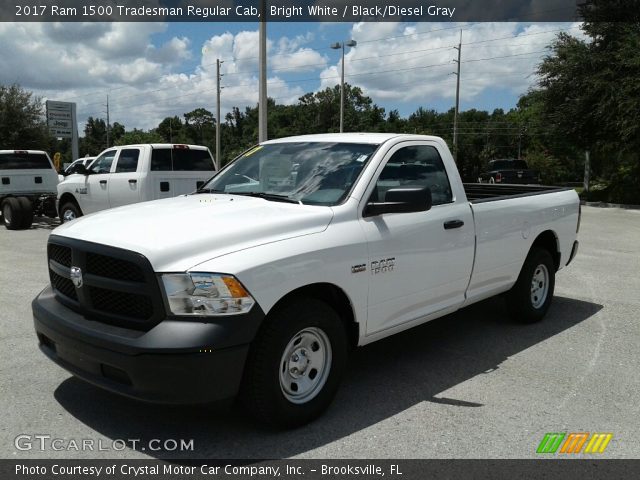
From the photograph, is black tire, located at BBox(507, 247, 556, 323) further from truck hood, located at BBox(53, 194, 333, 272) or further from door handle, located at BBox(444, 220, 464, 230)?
truck hood, located at BBox(53, 194, 333, 272)

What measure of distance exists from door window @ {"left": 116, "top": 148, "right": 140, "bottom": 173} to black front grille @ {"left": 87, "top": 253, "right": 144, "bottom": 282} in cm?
937

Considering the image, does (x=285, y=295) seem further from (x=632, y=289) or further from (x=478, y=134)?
(x=478, y=134)

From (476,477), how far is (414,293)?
5.04 ft

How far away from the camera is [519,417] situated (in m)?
3.94

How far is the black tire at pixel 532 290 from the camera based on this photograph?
5953 millimetres

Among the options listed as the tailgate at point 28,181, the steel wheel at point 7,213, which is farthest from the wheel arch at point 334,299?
the tailgate at point 28,181

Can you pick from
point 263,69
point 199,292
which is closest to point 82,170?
point 263,69

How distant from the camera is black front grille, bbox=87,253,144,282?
131 inches

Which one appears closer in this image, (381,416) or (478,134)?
(381,416)

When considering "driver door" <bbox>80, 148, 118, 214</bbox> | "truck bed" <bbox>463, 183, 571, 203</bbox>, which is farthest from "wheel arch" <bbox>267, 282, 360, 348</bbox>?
"driver door" <bbox>80, 148, 118, 214</bbox>

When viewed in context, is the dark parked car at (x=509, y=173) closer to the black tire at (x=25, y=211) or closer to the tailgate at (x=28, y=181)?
the tailgate at (x=28, y=181)

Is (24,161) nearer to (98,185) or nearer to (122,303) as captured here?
(98,185)

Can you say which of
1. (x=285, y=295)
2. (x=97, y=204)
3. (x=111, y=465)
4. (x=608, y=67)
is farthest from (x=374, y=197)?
(x=608, y=67)

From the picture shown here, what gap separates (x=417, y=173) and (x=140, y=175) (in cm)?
873
